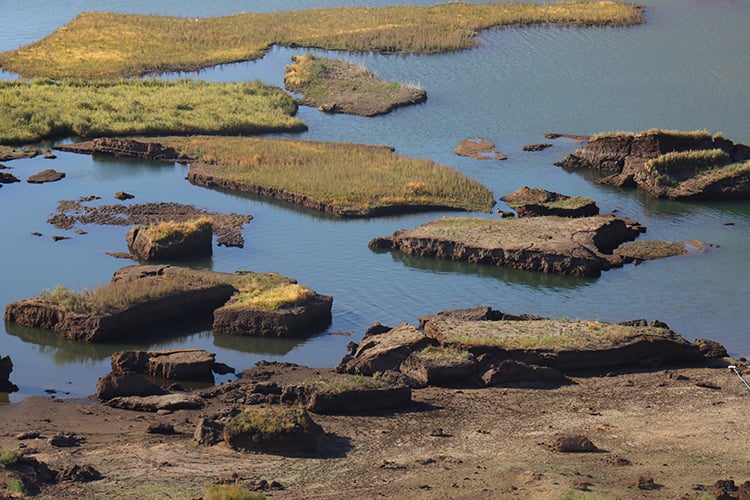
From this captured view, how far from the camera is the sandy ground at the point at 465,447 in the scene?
86.3 feet

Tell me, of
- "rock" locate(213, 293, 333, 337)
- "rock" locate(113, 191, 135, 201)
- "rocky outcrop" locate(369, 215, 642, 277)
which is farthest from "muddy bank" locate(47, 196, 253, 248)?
"rock" locate(213, 293, 333, 337)

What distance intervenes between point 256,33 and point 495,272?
177 ft

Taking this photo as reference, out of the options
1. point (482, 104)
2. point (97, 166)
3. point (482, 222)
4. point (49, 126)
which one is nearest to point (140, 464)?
point (482, 222)

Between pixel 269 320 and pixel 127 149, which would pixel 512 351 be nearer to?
pixel 269 320

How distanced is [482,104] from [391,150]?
1316cm

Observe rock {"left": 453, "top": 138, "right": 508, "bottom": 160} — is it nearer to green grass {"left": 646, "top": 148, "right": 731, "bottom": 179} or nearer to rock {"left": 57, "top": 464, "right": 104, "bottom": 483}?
green grass {"left": 646, "top": 148, "right": 731, "bottom": 179}

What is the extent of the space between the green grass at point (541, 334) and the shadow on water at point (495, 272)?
8.71 m

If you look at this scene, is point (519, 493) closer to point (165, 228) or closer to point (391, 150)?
point (165, 228)

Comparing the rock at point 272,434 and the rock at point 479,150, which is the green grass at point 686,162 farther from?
the rock at point 272,434

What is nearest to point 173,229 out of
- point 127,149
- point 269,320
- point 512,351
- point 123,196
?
point 123,196

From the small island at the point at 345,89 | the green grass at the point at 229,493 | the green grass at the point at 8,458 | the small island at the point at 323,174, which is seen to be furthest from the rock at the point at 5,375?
the small island at the point at 345,89

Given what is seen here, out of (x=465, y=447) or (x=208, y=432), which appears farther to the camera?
(x=208, y=432)

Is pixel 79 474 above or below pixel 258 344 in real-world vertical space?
above

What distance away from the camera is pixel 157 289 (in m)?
42.2
